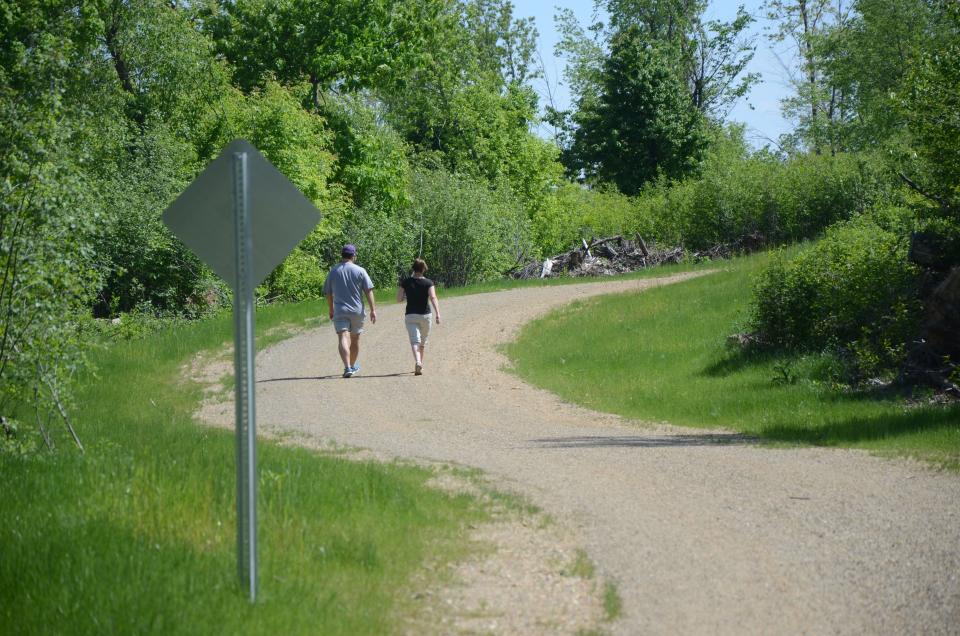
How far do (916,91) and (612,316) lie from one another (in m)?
12.1

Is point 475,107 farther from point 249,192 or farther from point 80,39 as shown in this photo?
point 249,192

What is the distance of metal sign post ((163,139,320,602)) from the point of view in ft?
21.7

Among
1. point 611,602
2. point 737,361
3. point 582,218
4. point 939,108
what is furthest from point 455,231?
point 611,602

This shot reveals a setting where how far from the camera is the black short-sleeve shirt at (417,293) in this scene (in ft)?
67.3

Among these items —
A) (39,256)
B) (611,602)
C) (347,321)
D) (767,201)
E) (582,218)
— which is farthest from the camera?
(582,218)

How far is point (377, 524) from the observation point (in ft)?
28.7

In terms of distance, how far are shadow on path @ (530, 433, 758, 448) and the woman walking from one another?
21.2 ft

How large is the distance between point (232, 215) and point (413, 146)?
184ft

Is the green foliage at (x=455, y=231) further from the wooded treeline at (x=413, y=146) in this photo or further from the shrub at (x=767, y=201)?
the shrub at (x=767, y=201)

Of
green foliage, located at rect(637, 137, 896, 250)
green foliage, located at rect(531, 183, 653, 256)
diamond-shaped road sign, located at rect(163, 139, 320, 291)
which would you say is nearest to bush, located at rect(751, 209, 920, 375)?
diamond-shaped road sign, located at rect(163, 139, 320, 291)

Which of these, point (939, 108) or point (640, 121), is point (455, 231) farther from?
point (939, 108)

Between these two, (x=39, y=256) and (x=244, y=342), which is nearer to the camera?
(x=244, y=342)

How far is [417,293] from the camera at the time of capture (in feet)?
67.4

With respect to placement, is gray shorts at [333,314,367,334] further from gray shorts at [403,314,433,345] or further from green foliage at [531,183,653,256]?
green foliage at [531,183,653,256]
